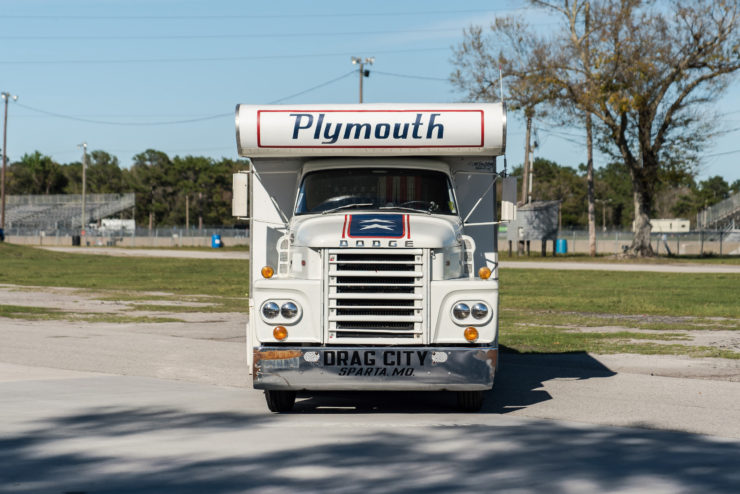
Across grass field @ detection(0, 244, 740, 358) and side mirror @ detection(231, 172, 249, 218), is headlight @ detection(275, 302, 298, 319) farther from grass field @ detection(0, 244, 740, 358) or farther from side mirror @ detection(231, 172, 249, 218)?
grass field @ detection(0, 244, 740, 358)

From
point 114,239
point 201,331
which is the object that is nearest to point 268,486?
point 201,331

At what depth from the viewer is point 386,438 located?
345 inches

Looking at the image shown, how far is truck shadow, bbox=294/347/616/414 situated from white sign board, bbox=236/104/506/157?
2695mm

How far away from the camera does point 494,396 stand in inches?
448

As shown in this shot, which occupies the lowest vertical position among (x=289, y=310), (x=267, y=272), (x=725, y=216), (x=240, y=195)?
(x=289, y=310)

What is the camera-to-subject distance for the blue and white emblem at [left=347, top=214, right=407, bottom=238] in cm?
959

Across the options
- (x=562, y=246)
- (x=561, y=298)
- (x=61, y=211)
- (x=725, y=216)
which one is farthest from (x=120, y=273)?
(x=61, y=211)

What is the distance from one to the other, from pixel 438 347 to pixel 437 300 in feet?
1.46

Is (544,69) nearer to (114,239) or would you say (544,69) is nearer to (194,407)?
(194,407)

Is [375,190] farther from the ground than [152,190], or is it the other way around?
[152,190]

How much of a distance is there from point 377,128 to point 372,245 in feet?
5.00

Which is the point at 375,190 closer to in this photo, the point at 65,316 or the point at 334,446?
the point at 334,446

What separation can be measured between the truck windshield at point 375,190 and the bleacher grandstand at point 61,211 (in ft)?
326

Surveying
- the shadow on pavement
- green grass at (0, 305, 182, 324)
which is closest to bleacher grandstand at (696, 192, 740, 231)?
green grass at (0, 305, 182, 324)
